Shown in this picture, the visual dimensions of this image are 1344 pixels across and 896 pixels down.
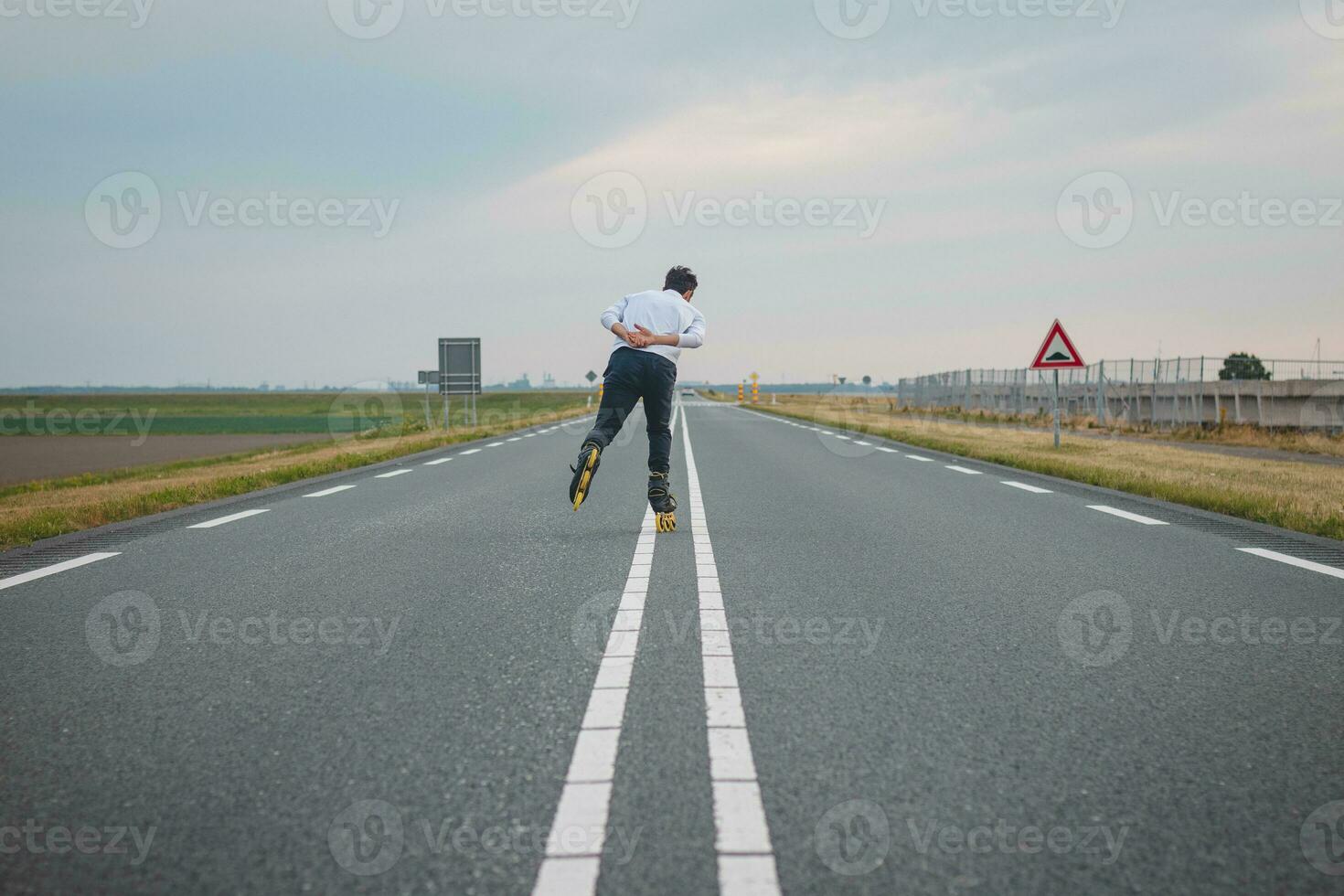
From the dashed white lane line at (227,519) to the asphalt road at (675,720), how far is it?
151 centimetres

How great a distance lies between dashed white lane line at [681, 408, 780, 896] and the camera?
2.14 meters

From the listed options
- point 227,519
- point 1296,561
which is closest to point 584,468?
point 227,519

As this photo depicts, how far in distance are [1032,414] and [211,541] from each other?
3094cm

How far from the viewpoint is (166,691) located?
3.54 m

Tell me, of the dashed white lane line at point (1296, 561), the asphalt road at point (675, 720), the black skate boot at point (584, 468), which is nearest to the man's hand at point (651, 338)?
the black skate boot at point (584, 468)

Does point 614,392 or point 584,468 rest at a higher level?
point 614,392

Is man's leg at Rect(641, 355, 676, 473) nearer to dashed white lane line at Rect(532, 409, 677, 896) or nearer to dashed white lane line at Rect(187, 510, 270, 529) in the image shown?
dashed white lane line at Rect(532, 409, 677, 896)

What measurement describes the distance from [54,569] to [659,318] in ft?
14.7

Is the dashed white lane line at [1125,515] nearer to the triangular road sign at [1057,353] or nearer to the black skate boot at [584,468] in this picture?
the black skate boot at [584,468]

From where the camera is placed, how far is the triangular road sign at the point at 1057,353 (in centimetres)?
1734

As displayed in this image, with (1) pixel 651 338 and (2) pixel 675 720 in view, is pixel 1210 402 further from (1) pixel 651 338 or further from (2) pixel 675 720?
(2) pixel 675 720

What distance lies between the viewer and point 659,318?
7.43m

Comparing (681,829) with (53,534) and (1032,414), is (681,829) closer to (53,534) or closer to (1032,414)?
(53,534)

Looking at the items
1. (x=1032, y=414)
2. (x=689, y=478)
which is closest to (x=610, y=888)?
(x=689, y=478)
